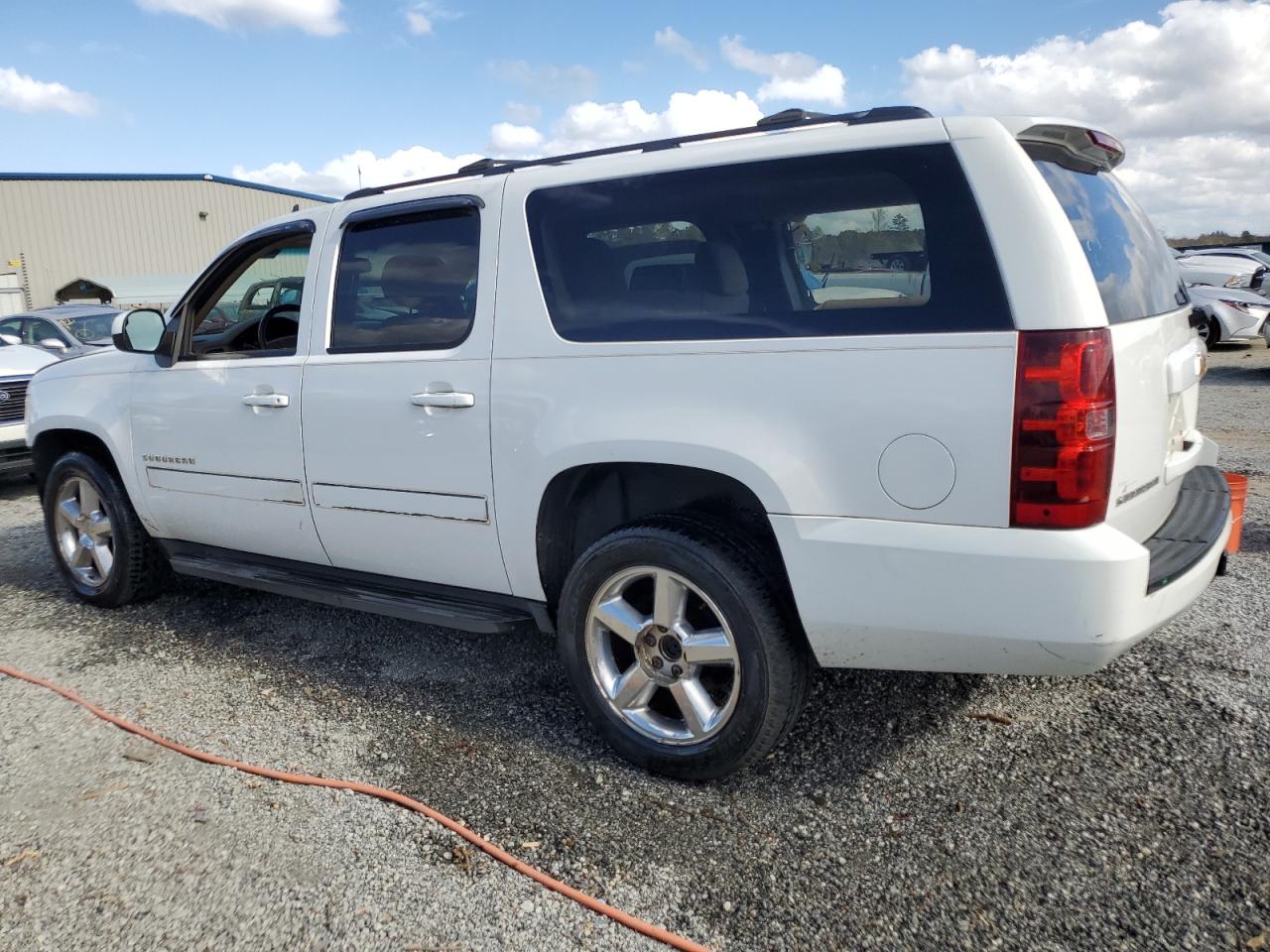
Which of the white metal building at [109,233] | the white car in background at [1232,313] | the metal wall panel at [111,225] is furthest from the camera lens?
the metal wall panel at [111,225]

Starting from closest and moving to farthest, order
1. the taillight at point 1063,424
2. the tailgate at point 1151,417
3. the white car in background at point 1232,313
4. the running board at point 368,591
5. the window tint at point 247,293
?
the taillight at point 1063,424
the tailgate at point 1151,417
the running board at point 368,591
the window tint at point 247,293
the white car in background at point 1232,313

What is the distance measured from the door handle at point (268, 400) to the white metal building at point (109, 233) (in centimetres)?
3602

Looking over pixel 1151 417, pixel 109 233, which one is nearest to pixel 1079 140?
pixel 1151 417

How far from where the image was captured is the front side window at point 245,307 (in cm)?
425

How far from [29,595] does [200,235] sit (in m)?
39.1

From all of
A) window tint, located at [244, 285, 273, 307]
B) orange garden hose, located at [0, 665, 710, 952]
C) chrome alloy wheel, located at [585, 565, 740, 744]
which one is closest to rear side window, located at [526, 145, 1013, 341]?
chrome alloy wheel, located at [585, 565, 740, 744]

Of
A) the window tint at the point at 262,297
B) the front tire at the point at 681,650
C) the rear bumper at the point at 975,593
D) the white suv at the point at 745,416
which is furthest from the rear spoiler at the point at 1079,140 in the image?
the window tint at the point at 262,297

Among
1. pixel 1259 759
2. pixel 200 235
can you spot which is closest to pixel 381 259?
pixel 1259 759

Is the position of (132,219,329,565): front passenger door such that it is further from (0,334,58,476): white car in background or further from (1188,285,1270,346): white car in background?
(1188,285,1270,346): white car in background

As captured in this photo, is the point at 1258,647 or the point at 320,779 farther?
the point at 1258,647

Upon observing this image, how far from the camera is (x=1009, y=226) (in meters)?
2.34

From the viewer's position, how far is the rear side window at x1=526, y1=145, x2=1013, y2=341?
7.95ft

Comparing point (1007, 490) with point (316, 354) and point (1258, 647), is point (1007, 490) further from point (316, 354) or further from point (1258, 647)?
point (316, 354)

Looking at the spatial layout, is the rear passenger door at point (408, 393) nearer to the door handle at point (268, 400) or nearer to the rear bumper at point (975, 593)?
the door handle at point (268, 400)
